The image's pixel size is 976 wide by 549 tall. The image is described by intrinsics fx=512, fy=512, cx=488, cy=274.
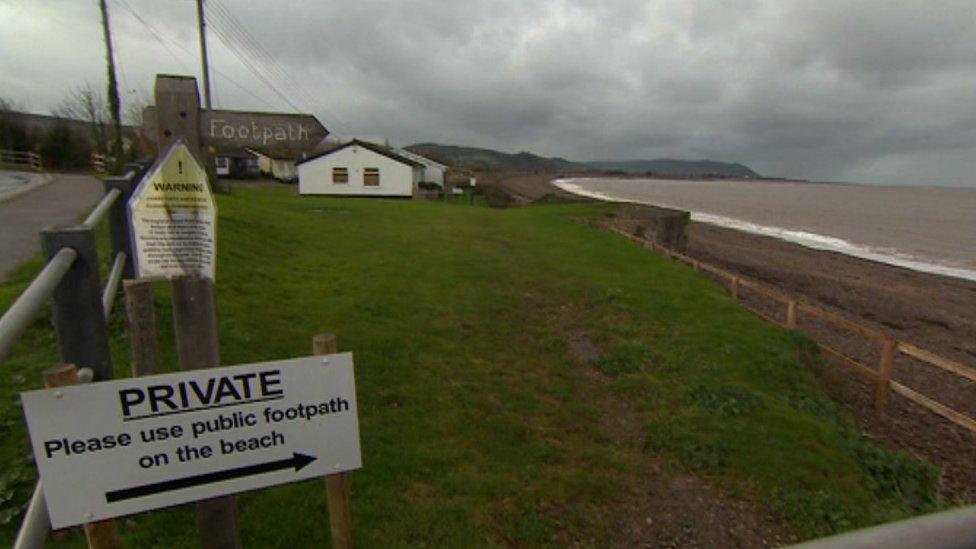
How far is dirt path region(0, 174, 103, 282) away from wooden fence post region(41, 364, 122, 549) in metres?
6.74

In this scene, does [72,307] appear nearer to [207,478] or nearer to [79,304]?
[79,304]

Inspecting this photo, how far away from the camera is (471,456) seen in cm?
438

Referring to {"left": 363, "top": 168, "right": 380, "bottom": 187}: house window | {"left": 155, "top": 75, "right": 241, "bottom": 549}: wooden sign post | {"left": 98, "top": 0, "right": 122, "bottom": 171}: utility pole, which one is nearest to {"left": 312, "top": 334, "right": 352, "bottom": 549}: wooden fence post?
{"left": 155, "top": 75, "right": 241, "bottom": 549}: wooden sign post

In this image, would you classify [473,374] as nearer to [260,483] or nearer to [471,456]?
[471,456]

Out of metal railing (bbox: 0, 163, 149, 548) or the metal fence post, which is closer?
metal railing (bbox: 0, 163, 149, 548)

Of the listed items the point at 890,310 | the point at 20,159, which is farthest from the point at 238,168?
the point at 890,310

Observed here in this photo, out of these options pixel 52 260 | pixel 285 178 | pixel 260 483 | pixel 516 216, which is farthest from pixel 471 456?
pixel 285 178

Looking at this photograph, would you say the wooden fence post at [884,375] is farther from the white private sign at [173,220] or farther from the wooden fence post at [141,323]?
the wooden fence post at [141,323]

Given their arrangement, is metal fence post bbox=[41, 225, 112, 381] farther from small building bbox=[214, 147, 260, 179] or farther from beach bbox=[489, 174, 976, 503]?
small building bbox=[214, 147, 260, 179]

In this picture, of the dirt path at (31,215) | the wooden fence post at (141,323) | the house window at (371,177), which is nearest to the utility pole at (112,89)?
the dirt path at (31,215)

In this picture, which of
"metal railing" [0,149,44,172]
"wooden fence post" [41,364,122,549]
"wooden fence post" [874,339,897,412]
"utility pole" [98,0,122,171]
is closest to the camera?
"wooden fence post" [41,364,122,549]

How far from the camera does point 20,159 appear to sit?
3409cm

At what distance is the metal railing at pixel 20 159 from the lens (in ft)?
108

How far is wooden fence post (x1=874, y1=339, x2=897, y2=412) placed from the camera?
7.16m
